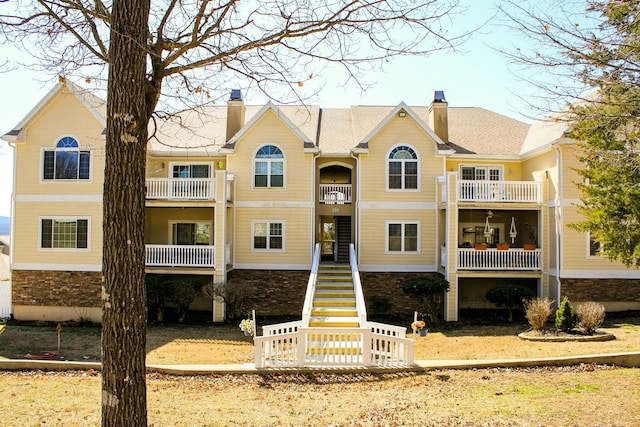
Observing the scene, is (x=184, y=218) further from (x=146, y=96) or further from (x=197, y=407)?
(x=146, y=96)

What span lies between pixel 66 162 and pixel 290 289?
1029cm

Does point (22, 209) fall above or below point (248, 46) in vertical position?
below

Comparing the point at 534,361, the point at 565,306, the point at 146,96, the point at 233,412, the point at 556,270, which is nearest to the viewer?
the point at 146,96

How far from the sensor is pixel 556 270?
18609 mm

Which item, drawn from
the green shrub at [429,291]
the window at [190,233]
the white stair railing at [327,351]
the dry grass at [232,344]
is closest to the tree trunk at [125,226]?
the white stair railing at [327,351]

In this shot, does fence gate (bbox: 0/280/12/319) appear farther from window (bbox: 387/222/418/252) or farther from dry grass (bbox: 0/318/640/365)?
window (bbox: 387/222/418/252)

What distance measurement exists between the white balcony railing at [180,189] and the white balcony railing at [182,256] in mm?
1958

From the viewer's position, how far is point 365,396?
377 inches

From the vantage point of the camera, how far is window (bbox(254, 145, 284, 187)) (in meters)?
20.6

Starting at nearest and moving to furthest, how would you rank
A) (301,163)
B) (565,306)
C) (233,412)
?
1. (233,412)
2. (565,306)
3. (301,163)

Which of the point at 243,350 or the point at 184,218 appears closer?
the point at 243,350

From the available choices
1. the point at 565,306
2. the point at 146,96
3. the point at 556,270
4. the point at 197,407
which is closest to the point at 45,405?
the point at 197,407

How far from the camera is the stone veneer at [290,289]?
20.2 m

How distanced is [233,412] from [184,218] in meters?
14.4
